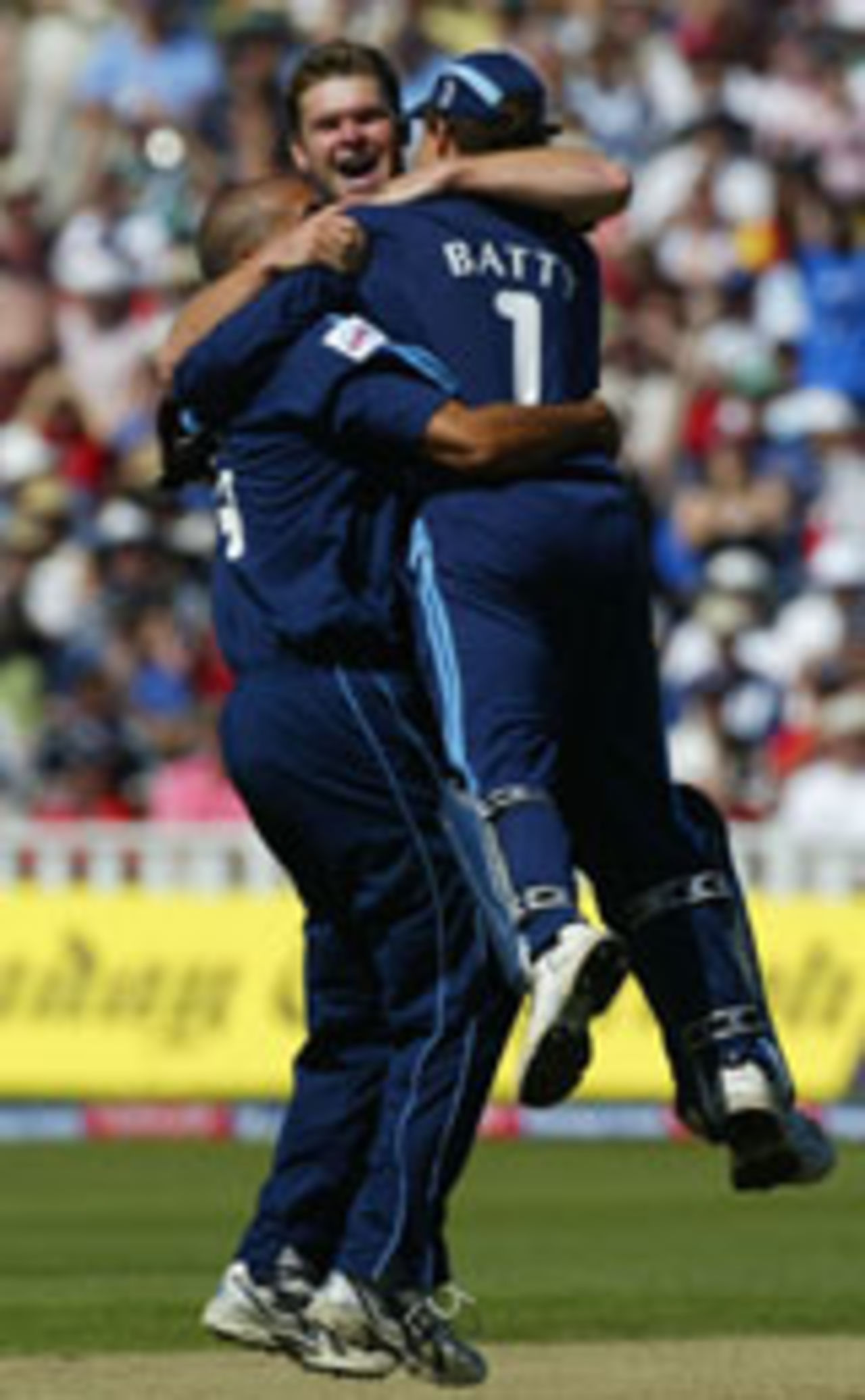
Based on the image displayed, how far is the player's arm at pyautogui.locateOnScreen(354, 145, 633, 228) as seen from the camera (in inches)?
335

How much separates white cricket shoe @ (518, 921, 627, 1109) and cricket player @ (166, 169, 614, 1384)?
0.68 metres

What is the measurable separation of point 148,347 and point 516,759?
13555 mm

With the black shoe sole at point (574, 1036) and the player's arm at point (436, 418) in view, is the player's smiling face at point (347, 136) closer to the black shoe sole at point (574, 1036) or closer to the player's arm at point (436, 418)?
the player's arm at point (436, 418)

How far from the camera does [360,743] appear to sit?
8719 millimetres

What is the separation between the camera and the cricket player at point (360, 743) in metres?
8.59

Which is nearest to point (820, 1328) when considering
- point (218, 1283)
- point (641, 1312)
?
point (641, 1312)

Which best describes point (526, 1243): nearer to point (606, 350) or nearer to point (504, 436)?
point (504, 436)

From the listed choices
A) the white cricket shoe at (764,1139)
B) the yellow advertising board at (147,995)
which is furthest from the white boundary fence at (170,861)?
the white cricket shoe at (764,1139)

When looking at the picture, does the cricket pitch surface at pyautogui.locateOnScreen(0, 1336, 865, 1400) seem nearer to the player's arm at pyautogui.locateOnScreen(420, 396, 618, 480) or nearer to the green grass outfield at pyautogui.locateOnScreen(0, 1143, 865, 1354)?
the green grass outfield at pyautogui.locateOnScreen(0, 1143, 865, 1354)

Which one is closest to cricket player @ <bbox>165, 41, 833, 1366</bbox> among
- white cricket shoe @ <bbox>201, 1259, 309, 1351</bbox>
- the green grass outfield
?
white cricket shoe @ <bbox>201, 1259, 309, 1351</bbox>

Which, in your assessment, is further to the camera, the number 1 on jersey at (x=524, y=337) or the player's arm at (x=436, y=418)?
the number 1 on jersey at (x=524, y=337)

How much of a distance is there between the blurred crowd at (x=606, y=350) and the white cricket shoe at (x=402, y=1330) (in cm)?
902

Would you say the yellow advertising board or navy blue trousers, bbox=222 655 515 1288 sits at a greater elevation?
navy blue trousers, bbox=222 655 515 1288

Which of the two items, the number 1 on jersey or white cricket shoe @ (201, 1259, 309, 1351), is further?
white cricket shoe @ (201, 1259, 309, 1351)
